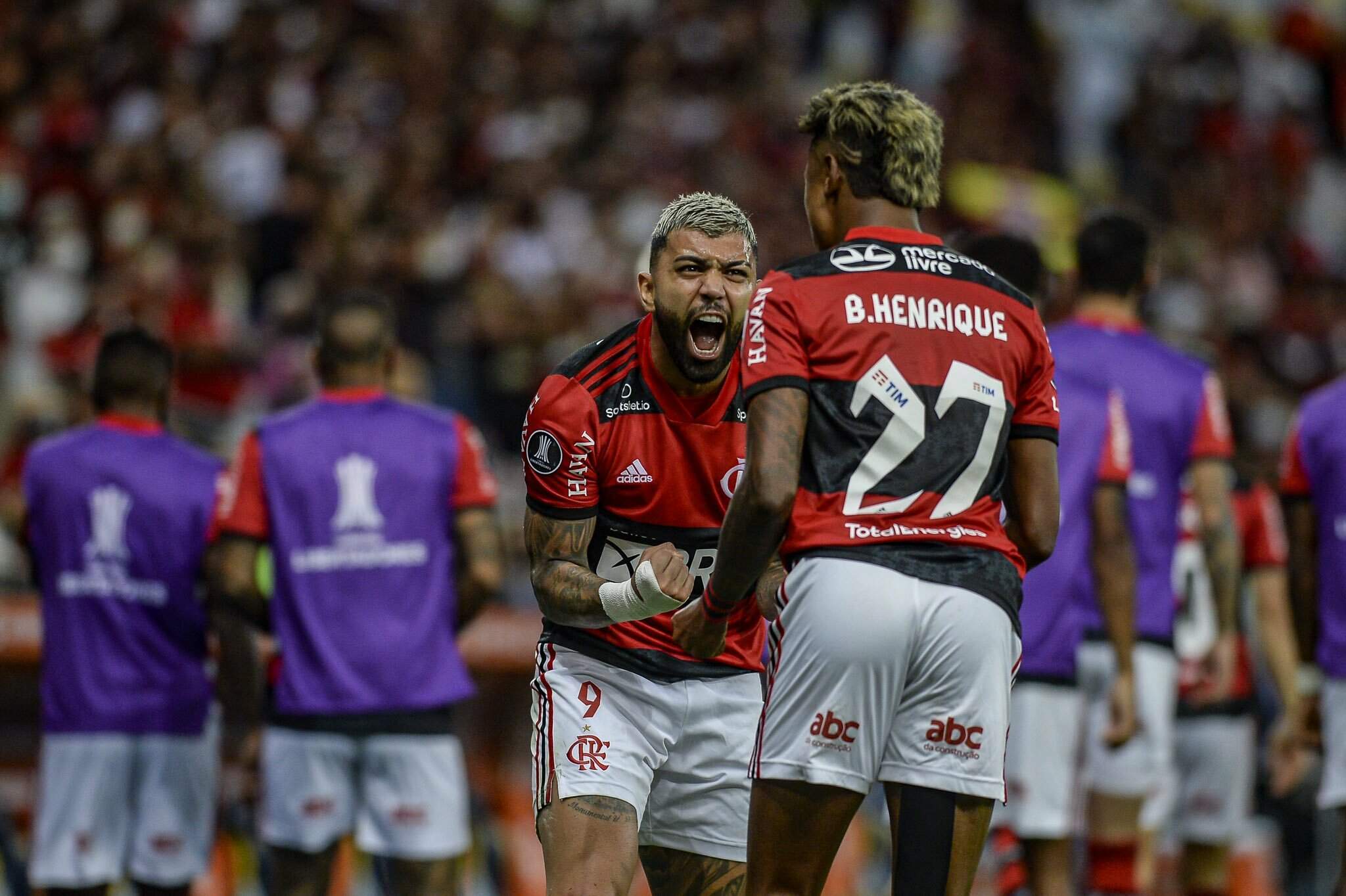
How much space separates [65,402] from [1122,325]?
6582 millimetres

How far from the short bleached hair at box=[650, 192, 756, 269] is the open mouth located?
0.71 feet

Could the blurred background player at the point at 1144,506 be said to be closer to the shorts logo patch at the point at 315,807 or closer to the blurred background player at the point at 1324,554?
the blurred background player at the point at 1324,554

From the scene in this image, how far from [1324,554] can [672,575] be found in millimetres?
3526

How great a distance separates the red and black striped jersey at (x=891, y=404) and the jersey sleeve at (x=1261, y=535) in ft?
14.7

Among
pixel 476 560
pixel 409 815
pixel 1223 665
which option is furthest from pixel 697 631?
pixel 1223 665

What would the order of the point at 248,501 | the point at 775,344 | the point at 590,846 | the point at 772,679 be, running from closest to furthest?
the point at 775,344 < the point at 772,679 < the point at 590,846 < the point at 248,501

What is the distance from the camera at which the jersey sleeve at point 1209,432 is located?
7688 mm

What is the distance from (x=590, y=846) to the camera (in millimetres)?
4918

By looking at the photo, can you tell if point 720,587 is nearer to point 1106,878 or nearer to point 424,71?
point 1106,878

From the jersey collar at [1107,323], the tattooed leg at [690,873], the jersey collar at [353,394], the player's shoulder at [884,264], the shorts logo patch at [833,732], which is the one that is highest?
the jersey collar at [1107,323]

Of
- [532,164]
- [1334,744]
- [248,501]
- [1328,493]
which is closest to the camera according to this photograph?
[1334,744]

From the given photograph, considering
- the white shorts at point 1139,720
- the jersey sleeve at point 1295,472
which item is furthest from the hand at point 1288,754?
the jersey sleeve at point 1295,472

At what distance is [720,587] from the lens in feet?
14.7

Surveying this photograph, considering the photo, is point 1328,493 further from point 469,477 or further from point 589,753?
point 589,753
